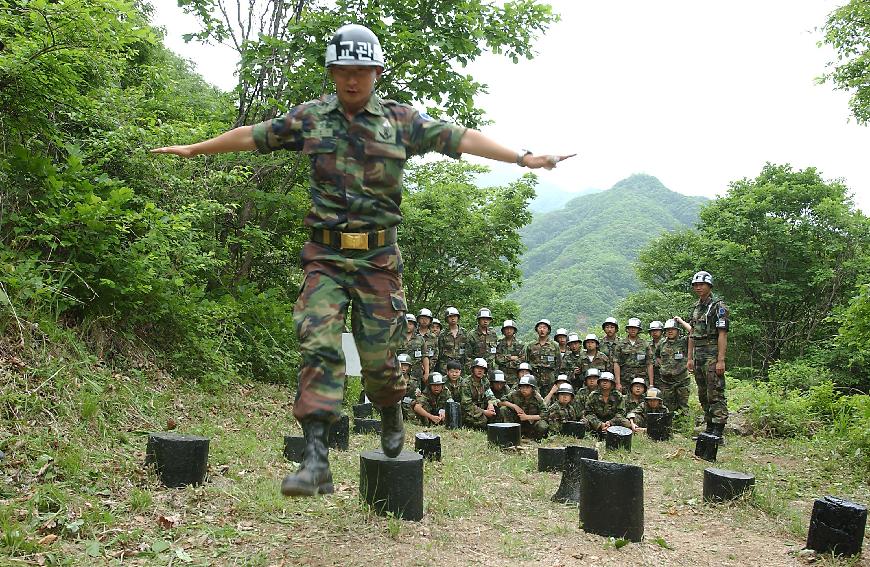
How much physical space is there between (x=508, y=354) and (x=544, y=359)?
0.69 m

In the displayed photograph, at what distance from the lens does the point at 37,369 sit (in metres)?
5.54

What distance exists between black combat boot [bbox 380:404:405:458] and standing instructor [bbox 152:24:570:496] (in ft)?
1.29

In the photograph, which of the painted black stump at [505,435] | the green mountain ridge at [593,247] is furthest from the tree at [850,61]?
the green mountain ridge at [593,247]

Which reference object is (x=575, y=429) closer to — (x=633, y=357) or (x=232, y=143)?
(x=633, y=357)

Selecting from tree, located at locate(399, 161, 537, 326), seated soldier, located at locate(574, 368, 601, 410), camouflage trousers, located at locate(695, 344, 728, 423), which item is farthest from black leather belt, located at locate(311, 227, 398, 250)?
tree, located at locate(399, 161, 537, 326)

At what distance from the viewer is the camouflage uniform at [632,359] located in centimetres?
1153

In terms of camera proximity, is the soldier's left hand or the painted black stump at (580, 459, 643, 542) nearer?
the soldier's left hand

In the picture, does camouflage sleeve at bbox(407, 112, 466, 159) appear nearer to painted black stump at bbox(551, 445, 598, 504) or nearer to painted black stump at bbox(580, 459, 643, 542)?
painted black stump at bbox(580, 459, 643, 542)

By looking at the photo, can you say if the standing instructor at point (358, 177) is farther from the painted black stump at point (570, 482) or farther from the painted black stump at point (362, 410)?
the painted black stump at point (362, 410)

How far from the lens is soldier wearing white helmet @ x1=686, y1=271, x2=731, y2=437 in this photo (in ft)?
28.1

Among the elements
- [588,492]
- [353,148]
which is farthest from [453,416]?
[353,148]

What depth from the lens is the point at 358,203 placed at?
3.54 metres

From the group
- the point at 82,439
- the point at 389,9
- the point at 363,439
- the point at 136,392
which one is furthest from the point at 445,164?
the point at 82,439

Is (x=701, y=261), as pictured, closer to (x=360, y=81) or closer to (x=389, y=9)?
(x=389, y=9)
